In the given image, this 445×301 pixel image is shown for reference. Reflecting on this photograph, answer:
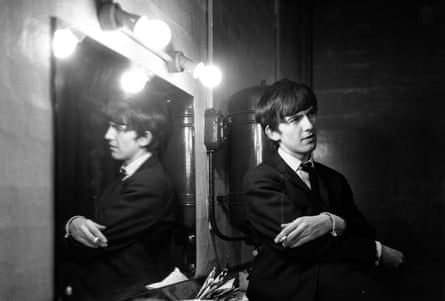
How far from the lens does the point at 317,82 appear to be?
4.42m

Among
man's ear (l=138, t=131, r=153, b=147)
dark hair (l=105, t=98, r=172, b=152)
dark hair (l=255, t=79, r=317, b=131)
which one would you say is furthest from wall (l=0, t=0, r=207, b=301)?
dark hair (l=255, t=79, r=317, b=131)

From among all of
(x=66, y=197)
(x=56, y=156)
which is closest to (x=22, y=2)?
A: (x=56, y=156)

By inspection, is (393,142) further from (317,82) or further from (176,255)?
(176,255)

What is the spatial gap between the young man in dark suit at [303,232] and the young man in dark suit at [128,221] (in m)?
0.47

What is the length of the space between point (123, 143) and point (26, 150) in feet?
1.81

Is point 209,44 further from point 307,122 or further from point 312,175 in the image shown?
point 312,175

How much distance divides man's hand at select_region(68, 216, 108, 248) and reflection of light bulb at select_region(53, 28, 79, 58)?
52 cm

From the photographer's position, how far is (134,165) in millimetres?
2010

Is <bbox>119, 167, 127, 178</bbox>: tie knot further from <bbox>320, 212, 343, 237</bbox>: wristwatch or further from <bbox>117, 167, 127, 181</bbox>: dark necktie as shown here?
<bbox>320, 212, 343, 237</bbox>: wristwatch

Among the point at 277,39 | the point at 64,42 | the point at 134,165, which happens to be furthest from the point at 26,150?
the point at 277,39

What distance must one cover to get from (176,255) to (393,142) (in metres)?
2.43

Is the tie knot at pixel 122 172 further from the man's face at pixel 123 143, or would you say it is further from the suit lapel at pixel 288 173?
the suit lapel at pixel 288 173

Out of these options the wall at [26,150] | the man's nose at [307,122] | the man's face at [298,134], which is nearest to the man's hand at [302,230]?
the man's face at [298,134]

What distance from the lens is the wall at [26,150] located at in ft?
4.37
